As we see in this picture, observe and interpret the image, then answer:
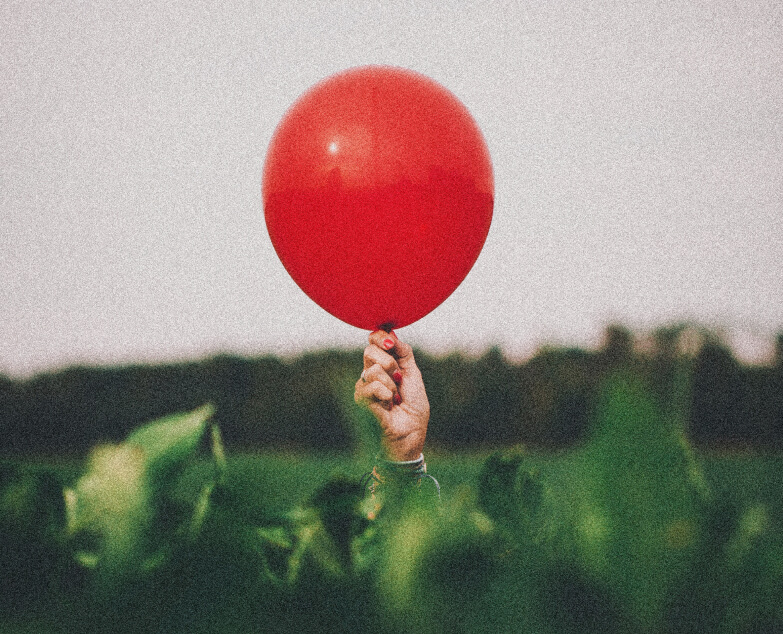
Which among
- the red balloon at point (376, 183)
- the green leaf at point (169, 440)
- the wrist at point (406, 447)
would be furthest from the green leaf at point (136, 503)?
the wrist at point (406, 447)

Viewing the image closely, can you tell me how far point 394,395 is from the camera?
5.71ft

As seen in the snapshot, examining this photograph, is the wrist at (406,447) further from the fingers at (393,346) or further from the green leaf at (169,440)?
the green leaf at (169,440)

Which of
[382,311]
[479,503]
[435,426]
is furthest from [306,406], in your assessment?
[479,503]

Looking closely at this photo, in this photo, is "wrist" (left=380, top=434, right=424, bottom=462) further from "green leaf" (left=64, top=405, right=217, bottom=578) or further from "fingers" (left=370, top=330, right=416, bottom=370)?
"green leaf" (left=64, top=405, right=217, bottom=578)

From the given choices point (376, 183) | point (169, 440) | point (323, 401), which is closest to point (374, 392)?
point (376, 183)

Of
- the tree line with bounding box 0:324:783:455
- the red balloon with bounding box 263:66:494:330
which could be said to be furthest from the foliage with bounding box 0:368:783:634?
the tree line with bounding box 0:324:783:455

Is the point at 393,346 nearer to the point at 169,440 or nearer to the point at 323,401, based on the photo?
the point at 169,440

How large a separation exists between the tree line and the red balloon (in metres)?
9.74

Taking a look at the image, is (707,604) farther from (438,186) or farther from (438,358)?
(438,358)

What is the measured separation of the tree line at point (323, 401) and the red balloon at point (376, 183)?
31.9 ft

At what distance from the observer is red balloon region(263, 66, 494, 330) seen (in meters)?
1.42

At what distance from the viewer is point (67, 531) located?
42cm

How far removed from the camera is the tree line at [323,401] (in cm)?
1163

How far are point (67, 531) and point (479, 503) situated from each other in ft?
0.96
